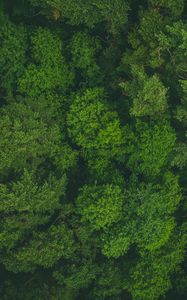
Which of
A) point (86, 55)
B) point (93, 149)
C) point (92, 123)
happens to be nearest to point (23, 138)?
point (92, 123)

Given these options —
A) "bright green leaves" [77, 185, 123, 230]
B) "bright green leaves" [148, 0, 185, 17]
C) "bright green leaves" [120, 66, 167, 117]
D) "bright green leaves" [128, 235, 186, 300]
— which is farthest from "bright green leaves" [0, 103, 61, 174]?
"bright green leaves" [148, 0, 185, 17]

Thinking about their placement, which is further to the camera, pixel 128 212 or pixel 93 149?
pixel 93 149

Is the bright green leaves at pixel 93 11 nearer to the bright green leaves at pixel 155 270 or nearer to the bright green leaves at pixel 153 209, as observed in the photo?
the bright green leaves at pixel 153 209

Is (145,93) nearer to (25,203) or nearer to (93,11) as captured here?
(93,11)

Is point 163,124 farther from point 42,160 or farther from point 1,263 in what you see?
point 1,263

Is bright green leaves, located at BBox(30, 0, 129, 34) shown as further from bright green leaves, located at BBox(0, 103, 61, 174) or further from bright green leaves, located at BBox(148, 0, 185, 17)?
bright green leaves, located at BBox(0, 103, 61, 174)

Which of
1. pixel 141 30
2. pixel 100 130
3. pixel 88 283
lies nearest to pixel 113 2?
pixel 141 30

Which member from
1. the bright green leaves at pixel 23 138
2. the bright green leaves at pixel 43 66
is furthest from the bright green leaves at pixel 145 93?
the bright green leaves at pixel 23 138
